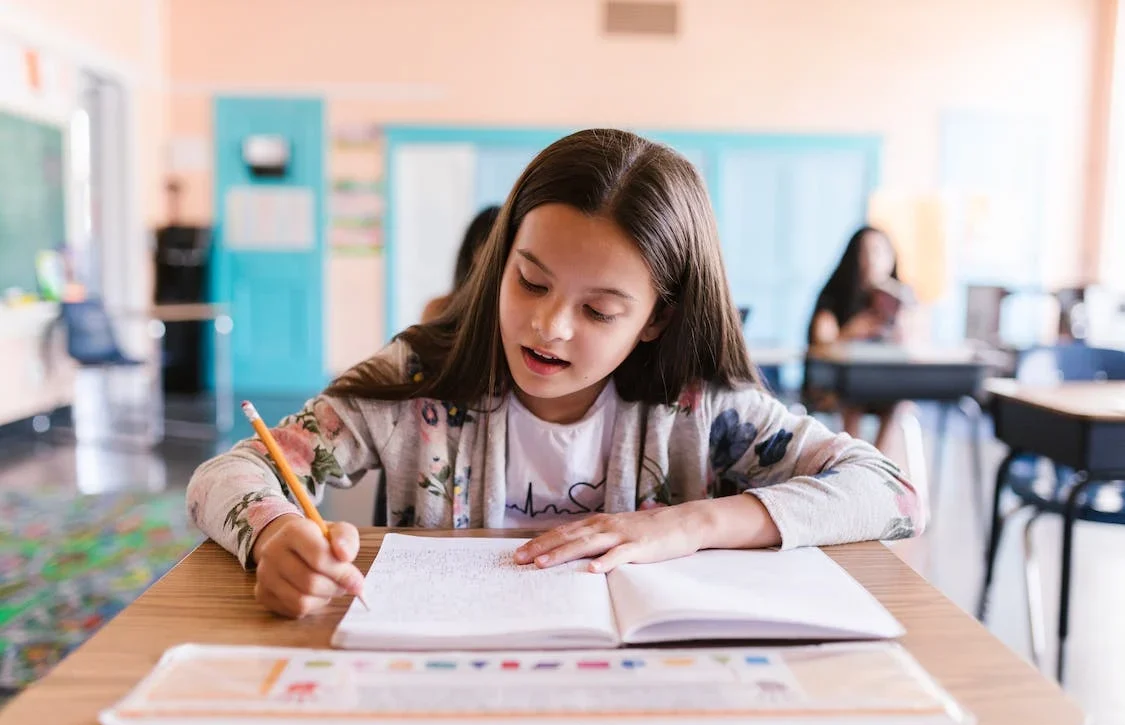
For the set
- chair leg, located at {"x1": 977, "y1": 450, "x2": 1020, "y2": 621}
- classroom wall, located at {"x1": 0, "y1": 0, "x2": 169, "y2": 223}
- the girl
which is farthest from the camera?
classroom wall, located at {"x1": 0, "y1": 0, "x2": 169, "y2": 223}

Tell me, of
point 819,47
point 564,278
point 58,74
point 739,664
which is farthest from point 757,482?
point 819,47

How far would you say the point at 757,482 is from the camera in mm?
1192

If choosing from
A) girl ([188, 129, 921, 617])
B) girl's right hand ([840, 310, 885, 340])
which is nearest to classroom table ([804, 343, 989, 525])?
girl's right hand ([840, 310, 885, 340])

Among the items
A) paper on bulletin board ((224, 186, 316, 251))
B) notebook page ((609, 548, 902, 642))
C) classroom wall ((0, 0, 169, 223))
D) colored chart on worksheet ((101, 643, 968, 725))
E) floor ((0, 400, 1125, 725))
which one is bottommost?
floor ((0, 400, 1125, 725))

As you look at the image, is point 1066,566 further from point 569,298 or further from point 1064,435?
point 569,298

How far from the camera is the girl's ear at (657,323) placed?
115 cm

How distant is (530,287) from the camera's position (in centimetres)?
102

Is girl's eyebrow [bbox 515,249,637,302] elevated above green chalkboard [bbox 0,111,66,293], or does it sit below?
below

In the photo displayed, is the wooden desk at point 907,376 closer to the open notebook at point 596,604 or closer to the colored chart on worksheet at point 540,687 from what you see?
the open notebook at point 596,604

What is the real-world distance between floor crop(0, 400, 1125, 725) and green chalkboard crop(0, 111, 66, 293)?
0.90 metres

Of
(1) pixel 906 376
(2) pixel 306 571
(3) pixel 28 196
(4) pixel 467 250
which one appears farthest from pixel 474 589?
(3) pixel 28 196

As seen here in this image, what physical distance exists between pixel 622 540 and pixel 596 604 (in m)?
0.14

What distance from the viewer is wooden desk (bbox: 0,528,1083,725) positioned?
57cm

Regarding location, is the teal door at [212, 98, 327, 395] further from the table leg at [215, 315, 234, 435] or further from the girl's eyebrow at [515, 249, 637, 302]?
the girl's eyebrow at [515, 249, 637, 302]
